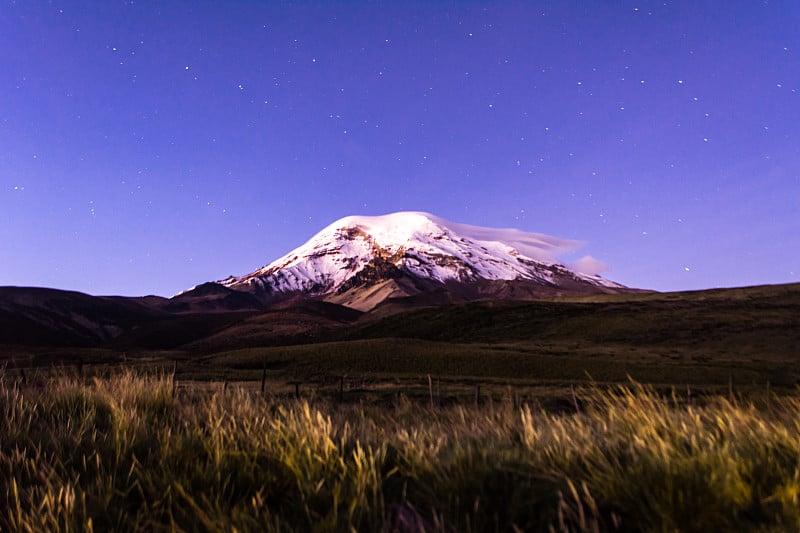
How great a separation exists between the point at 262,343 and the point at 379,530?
322 ft

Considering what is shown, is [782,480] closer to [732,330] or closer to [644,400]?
[644,400]

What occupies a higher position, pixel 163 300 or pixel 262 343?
pixel 163 300

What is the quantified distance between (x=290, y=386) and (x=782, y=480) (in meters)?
33.1

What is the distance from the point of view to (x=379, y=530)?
2.98 meters

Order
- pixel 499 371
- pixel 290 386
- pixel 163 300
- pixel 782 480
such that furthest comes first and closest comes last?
pixel 163 300, pixel 499 371, pixel 290 386, pixel 782 480

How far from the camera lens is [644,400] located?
524cm

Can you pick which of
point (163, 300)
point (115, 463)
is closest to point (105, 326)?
point (163, 300)

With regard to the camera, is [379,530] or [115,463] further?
[115,463]

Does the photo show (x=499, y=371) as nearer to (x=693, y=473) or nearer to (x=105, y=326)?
(x=693, y=473)

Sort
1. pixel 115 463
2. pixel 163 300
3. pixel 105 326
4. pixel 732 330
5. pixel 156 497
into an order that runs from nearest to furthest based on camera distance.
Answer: pixel 156 497 → pixel 115 463 → pixel 732 330 → pixel 105 326 → pixel 163 300

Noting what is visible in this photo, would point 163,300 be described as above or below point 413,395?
above

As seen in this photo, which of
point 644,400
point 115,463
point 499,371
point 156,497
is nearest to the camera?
point 156,497

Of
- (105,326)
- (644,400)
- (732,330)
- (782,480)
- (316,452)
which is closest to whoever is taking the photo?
(782,480)

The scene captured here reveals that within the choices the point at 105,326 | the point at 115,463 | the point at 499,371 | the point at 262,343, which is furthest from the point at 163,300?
the point at 115,463
